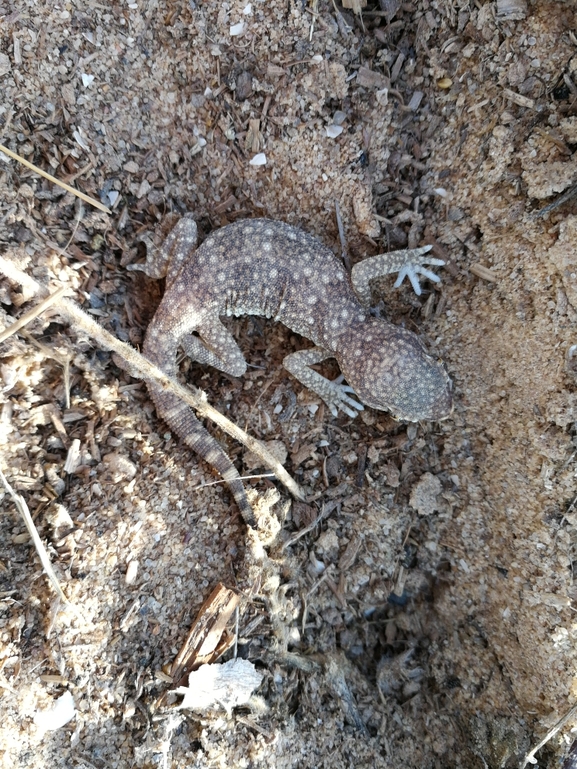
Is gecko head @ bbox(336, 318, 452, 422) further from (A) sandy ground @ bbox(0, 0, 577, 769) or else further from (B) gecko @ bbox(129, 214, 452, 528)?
(A) sandy ground @ bbox(0, 0, 577, 769)

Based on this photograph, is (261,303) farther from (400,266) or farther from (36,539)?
(36,539)

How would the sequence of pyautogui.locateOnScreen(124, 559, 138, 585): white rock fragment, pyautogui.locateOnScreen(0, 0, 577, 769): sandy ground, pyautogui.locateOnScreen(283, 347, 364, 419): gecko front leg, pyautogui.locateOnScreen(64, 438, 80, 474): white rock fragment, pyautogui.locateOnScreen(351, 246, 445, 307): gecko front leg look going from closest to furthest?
pyautogui.locateOnScreen(0, 0, 577, 769): sandy ground, pyautogui.locateOnScreen(124, 559, 138, 585): white rock fragment, pyautogui.locateOnScreen(64, 438, 80, 474): white rock fragment, pyautogui.locateOnScreen(351, 246, 445, 307): gecko front leg, pyautogui.locateOnScreen(283, 347, 364, 419): gecko front leg

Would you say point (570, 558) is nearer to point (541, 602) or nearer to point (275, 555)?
point (541, 602)

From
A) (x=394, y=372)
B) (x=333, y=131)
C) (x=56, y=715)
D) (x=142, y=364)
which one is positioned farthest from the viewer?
(x=333, y=131)

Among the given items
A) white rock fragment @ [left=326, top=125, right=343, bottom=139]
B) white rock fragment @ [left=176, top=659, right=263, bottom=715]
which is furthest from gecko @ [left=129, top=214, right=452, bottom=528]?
white rock fragment @ [left=176, top=659, right=263, bottom=715]

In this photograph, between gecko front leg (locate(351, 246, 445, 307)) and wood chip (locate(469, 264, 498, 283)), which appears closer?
wood chip (locate(469, 264, 498, 283))

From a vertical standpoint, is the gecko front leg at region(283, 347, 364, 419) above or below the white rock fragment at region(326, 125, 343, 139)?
below

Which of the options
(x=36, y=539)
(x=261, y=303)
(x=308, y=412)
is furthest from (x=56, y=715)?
(x=261, y=303)
